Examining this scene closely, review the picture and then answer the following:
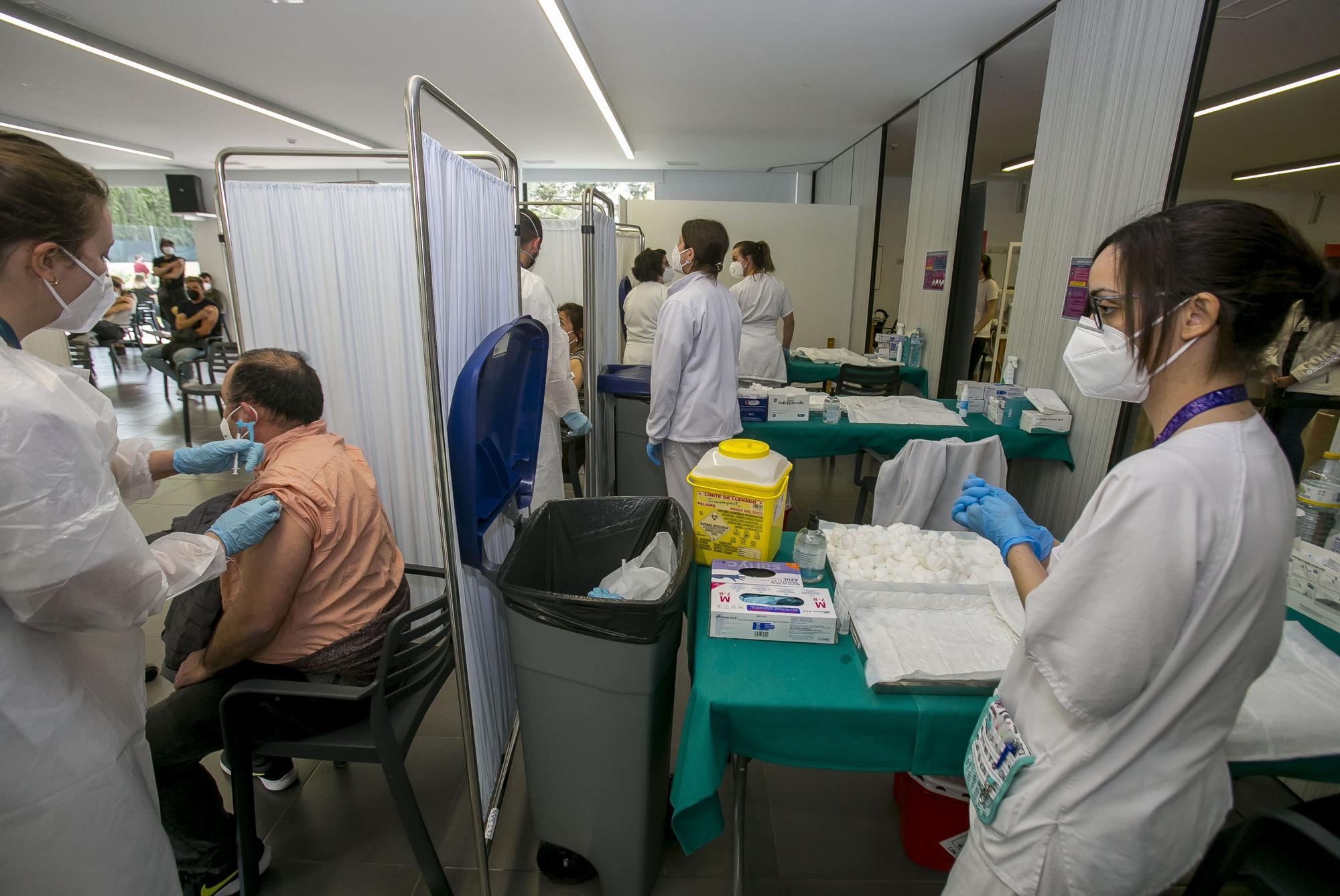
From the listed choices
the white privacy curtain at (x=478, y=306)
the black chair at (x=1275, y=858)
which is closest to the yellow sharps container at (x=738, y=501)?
the white privacy curtain at (x=478, y=306)

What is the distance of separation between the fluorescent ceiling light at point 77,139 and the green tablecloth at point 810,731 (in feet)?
28.5

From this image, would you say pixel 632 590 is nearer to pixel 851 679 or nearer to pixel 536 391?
pixel 851 679

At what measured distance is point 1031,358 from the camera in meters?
3.24

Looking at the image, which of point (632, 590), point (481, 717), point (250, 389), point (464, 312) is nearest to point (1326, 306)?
point (632, 590)

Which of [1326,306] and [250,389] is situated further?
[250,389]

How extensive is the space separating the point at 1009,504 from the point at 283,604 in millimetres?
1494

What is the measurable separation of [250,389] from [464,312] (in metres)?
0.55

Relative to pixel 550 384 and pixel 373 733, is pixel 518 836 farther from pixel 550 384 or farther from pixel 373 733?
pixel 550 384

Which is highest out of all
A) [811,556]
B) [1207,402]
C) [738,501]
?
[1207,402]

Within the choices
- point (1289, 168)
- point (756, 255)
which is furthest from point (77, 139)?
point (1289, 168)

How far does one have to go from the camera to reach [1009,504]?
1.14 m

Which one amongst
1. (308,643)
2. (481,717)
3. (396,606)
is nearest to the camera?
(308,643)

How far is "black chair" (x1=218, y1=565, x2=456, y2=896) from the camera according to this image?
48.9 inches

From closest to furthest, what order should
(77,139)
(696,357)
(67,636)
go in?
1. (67,636)
2. (696,357)
3. (77,139)
